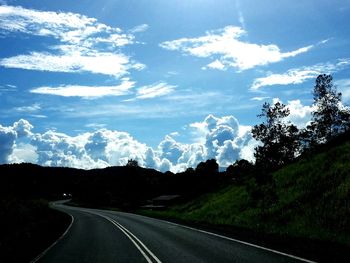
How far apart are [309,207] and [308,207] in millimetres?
114

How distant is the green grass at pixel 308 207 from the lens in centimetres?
2050

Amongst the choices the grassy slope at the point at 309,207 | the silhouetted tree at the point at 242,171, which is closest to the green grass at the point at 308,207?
the grassy slope at the point at 309,207

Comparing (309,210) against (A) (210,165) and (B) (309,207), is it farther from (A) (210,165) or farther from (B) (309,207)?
(A) (210,165)

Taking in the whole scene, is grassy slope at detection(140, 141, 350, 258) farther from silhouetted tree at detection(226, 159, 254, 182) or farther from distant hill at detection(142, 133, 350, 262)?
silhouetted tree at detection(226, 159, 254, 182)

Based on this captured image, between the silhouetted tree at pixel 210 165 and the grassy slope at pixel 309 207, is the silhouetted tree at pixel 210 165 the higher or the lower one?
the higher one

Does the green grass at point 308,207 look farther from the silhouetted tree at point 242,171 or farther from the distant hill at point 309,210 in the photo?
the silhouetted tree at point 242,171

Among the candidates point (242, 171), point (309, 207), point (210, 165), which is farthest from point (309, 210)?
point (210, 165)

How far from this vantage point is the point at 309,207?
26109 millimetres

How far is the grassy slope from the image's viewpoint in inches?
806

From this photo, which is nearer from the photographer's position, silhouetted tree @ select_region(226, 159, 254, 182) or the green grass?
the green grass

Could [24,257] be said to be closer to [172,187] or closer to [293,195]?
[293,195]

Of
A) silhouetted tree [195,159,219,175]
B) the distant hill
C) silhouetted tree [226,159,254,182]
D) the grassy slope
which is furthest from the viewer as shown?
silhouetted tree [195,159,219,175]

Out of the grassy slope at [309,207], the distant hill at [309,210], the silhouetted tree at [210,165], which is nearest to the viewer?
the distant hill at [309,210]

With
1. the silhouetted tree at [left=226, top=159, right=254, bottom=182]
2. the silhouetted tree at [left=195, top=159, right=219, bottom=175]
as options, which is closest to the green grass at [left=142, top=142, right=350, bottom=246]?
the silhouetted tree at [left=226, top=159, right=254, bottom=182]
